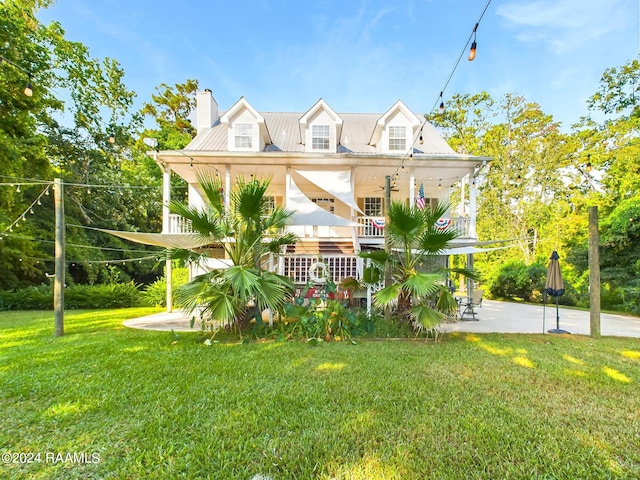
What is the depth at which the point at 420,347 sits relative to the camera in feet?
17.3

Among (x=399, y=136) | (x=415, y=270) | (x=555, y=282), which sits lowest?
(x=555, y=282)

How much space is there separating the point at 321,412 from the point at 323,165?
882 cm

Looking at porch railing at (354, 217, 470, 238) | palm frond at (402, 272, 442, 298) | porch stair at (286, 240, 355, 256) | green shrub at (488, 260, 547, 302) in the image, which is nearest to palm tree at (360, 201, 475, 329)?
palm frond at (402, 272, 442, 298)

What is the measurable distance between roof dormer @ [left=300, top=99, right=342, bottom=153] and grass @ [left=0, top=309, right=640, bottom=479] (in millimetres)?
8107

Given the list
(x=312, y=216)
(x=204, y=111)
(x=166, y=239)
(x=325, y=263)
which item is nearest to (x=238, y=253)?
(x=312, y=216)

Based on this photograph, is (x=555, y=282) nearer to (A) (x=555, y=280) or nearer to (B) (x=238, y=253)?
(A) (x=555, y=280)

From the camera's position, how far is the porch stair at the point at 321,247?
9.84 metres

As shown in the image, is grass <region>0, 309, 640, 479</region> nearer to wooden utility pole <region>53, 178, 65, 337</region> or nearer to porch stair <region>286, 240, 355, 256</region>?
wooden utility pole <region>53, 178, 65, 337</region>

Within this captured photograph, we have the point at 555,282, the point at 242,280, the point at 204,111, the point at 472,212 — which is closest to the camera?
the point at 242,280

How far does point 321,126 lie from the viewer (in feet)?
36.0

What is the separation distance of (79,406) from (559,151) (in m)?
23.7

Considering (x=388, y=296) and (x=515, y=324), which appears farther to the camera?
(x=515, y=324)

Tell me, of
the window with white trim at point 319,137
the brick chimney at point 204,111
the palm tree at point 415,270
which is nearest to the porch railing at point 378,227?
the window with white trim at point 319,137

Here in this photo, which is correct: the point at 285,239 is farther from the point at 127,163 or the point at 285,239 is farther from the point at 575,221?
the point at 127,163
